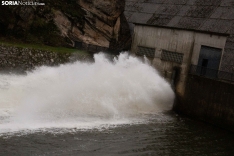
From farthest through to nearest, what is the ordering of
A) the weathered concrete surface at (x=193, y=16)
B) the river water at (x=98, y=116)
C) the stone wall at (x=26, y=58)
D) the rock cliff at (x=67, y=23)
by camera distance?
the rock cliff at (x=67, y=23) < the weathered concrete surface at (x=193, y=16) < the stone wall at (x=26, y=58) < the river water at (x=98, y=116)

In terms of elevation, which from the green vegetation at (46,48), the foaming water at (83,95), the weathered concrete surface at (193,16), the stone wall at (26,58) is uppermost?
the weathered concrete surface at (193,16)

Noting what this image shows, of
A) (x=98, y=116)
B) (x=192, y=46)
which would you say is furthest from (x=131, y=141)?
(x=192, y=46)

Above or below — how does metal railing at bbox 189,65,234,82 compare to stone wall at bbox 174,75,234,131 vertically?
above

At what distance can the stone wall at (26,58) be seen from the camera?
21.9m

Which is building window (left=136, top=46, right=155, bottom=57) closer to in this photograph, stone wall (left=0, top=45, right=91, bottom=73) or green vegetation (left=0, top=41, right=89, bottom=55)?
green vegetation (left=0, top=41, right=89, bottom=55)

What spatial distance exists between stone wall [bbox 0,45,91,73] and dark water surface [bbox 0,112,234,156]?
708cm

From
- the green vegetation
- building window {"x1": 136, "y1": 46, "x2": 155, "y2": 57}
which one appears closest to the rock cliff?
the green vegetation

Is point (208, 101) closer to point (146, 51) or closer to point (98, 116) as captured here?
point (98, 116)

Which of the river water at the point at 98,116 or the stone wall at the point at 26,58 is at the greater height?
the stone wall at the point at 26,58

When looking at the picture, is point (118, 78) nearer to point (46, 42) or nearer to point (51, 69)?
point (51, 69)

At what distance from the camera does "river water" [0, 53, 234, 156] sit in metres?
14.9

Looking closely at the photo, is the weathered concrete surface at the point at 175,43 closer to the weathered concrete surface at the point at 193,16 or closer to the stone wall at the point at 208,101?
the weathered concrete surface at the point at 193,16

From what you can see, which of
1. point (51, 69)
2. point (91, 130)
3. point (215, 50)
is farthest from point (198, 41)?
point (91, 130)

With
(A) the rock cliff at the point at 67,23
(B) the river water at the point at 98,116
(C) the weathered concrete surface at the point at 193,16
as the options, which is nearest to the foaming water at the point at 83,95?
(B) the river water at the point at 98,116
